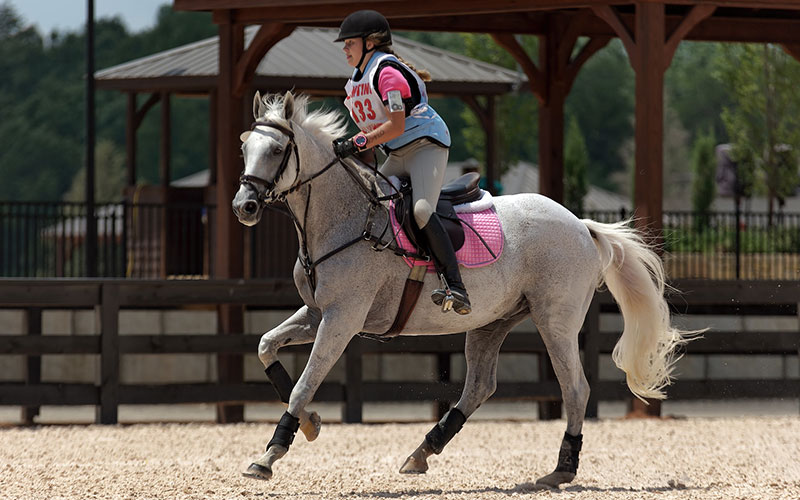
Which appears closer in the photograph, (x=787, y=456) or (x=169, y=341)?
(x=787, y=456)

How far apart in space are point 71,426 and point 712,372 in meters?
8.49

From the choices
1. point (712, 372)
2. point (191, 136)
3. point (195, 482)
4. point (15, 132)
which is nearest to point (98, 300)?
point (195, 482)

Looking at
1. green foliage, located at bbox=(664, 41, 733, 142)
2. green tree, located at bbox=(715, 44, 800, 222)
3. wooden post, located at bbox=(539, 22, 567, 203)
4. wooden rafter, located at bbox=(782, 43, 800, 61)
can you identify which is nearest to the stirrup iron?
wooden post, located at bbox=(539, 22, 567, 203)

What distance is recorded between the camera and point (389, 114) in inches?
255

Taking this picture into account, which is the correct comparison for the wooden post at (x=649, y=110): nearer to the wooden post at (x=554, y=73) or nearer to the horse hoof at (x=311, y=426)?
the wooden post at (x=554, y=73)

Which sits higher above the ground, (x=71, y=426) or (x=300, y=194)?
(x=300, y=194)

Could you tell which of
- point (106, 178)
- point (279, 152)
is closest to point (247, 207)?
point (279, 152)

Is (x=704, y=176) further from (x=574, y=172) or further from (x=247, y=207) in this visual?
(x=247, y=207)

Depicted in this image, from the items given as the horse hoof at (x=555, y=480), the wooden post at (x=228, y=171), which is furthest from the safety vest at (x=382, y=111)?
the wooden post at (x=228, y=171)

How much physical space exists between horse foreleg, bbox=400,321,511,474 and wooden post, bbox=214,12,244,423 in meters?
5.38

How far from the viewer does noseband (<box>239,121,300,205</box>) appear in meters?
→ 6.18

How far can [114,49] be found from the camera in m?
75.9

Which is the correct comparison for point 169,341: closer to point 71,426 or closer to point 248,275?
point 71,426

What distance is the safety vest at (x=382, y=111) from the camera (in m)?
6.63
